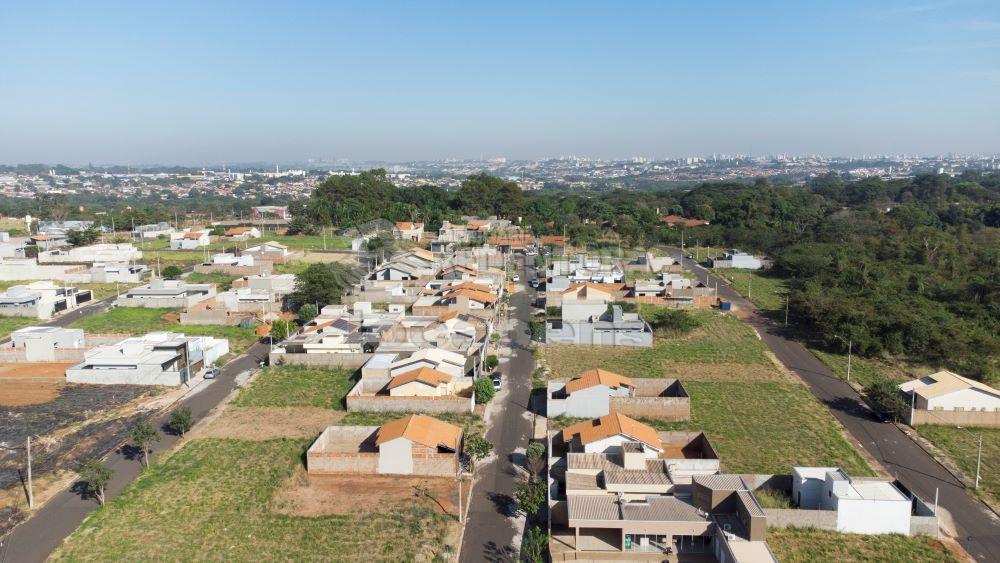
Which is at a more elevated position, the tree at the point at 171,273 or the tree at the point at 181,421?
the tree at the point at 171,273

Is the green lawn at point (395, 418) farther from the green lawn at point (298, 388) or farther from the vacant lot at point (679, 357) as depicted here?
the vacant lot at point (679, 357)

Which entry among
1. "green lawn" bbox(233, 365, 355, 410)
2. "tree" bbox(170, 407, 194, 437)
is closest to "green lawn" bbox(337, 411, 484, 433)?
"green lawn" bbox(233, 365, 355, 410)

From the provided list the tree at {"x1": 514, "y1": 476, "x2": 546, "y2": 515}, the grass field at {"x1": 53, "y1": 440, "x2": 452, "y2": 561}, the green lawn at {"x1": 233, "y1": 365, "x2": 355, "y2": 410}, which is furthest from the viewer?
the green lawn at {"x1": 233, "y1": 365, "x2": 355, "y2": 410}

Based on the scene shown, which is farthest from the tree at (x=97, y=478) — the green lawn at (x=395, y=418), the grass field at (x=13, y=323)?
the grass field at (x=13, y=323)

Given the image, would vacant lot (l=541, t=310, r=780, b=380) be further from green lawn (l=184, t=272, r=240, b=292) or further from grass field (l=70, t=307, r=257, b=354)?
green lawn (l=184, t=272, r=240, b=292)

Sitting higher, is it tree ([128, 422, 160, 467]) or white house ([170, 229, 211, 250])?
white house ([170, 229, 211, 250])

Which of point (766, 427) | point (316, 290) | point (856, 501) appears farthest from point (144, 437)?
point (766, 427)
